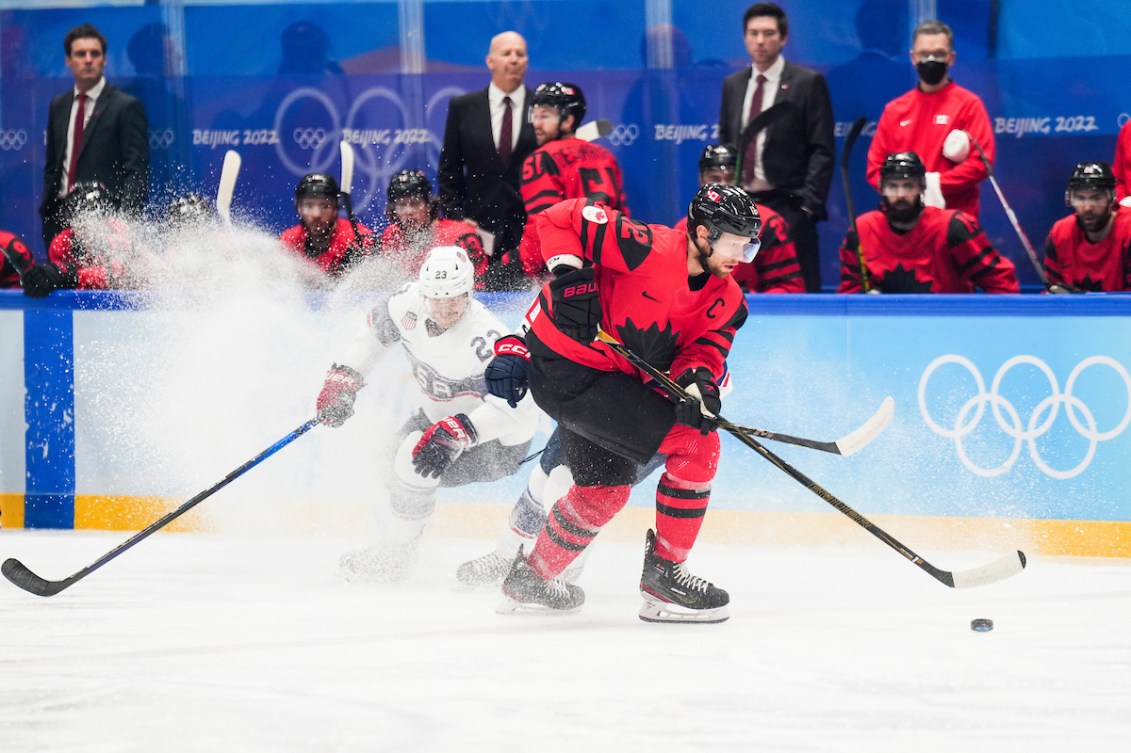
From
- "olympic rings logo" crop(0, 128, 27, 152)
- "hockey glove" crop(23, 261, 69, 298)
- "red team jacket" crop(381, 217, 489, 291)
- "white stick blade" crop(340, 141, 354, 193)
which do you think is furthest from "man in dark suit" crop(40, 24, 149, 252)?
"red team jacket" crop(381, 217, 489, 291)

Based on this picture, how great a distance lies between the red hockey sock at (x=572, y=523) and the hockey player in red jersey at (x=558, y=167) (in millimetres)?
1760

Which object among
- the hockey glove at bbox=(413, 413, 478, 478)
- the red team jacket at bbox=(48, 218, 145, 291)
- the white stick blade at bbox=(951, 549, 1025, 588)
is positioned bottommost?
the white stick blade at bbox=(951, 549, 1025, 588)

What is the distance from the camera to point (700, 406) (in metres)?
4.25

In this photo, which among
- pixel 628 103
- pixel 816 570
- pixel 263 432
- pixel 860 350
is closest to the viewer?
pixel 816 570

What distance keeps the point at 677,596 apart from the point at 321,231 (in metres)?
2.67

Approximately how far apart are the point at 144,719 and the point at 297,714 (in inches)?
12.6

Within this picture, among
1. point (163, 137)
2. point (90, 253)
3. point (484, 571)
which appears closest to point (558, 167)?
point (484, 571)

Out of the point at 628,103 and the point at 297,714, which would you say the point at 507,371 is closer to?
the point at 297,714

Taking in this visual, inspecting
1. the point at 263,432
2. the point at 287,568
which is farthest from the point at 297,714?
the point at 263,432

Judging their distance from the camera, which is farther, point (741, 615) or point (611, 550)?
point (611, 550)

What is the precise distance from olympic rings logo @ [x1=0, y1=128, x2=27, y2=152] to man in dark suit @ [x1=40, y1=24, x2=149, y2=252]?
689 millimetres

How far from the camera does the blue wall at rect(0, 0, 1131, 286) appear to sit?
6.88m

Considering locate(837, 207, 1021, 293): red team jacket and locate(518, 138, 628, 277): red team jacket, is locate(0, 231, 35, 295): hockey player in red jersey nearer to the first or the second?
locate(518, 138, 628, 277): red team jacket

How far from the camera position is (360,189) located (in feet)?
24.8
